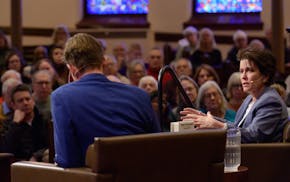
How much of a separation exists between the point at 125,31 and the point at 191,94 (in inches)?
241

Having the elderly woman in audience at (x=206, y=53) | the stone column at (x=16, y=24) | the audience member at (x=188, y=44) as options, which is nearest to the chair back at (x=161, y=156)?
the elderly woman in audience at (x=206, y=53)

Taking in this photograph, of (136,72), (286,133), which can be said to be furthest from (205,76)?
(286,133)

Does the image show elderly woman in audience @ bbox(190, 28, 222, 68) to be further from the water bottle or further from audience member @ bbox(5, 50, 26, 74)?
the water bottle

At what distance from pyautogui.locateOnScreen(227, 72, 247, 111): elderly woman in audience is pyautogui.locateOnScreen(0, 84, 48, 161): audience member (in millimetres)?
1651

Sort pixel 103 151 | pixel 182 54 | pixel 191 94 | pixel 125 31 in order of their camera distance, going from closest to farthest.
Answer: pixel 103 151, pixel 191 94, pixel 182 54, pixel 125 31

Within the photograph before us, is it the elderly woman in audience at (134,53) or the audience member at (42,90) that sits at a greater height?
the elderly woman in audience at (134,53)

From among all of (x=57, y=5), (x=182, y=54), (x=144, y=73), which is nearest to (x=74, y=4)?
(x=57, y=5)

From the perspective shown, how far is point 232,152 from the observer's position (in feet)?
13.0

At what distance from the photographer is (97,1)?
13320mm

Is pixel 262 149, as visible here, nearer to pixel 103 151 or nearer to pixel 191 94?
pixel 103 151

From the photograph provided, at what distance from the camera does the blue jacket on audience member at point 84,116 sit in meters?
3.51

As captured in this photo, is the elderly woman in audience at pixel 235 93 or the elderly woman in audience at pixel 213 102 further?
the elderly woman in audience at pixel 235 93

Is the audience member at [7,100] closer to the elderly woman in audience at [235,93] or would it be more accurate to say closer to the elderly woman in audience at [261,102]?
the elderly woman in audience at [235,93]

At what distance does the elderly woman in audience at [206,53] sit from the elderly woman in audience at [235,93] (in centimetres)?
324
